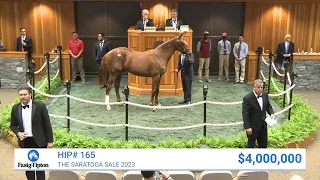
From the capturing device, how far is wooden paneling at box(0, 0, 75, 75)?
15508 millimetres

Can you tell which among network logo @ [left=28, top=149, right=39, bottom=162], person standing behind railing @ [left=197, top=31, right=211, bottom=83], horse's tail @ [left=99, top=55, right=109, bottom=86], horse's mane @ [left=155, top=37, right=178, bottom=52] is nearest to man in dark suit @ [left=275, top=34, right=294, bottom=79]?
person standing behind railing @ [left=197, top=31, right=211, bottom=83]

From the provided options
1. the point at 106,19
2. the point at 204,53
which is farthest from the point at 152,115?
the point at 106,19

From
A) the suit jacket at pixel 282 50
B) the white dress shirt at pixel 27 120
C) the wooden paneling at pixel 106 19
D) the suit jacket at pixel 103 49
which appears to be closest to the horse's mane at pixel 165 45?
the suit jacket at pixel 103 49

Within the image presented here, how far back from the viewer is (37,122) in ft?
22.2

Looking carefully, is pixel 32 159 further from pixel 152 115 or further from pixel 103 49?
pixel 103 49

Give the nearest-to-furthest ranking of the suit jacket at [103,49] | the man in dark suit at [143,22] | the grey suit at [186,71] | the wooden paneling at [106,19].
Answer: the grey suit at [186,71] → the man in dark suit at [143,22] → the suit jacket at [103,49] → the wooden paneling at [106,19]

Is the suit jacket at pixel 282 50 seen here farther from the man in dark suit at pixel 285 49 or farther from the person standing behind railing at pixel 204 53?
the person standing behind railing at pixel 204 53

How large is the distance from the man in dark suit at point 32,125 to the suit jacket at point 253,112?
3.04m

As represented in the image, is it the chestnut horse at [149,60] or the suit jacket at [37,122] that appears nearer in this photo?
the suit jacket at [37,122]

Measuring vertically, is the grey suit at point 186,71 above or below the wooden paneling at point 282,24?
below

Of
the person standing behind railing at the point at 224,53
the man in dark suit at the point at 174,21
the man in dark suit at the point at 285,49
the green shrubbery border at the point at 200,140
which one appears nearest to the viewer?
the green shrubbery border at the point at 200,140

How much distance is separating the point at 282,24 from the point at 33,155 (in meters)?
11.3

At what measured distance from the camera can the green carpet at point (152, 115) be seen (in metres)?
9.84

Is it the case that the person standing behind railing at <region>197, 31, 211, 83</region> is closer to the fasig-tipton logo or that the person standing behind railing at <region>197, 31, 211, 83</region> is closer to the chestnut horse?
the chestnut horse
